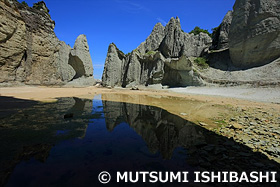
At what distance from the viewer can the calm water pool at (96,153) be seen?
177cm

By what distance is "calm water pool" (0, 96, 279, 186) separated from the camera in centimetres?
177

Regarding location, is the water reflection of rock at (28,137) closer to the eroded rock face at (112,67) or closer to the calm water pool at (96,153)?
the calm water pool at (96,153)

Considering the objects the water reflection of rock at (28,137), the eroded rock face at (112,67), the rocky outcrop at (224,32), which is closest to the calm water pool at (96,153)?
the water reflection of rock at (28,137)

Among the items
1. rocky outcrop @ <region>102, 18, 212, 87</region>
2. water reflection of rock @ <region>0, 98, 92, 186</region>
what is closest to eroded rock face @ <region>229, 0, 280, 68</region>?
rocky outcrop @ <region>102, 18, 212, 87</region>

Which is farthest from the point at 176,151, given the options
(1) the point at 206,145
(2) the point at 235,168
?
(2) the point at 235,168

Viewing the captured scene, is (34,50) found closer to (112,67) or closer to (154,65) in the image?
(112,67)

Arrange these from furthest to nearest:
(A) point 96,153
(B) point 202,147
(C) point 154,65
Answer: (C) point 154,65, (B) point 202,147, (A) point 96,153

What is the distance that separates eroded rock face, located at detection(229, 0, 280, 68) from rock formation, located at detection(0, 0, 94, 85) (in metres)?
25.3

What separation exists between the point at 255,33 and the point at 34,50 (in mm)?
32516

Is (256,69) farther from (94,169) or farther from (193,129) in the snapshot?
(94,169)

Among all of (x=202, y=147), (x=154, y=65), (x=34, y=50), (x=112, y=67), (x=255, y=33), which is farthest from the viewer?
(x=112, y=67)

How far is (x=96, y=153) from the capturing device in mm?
2412

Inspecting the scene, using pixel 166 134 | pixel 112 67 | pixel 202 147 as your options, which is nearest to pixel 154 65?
pixel 112 67

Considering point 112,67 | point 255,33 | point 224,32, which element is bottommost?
point 112,67
